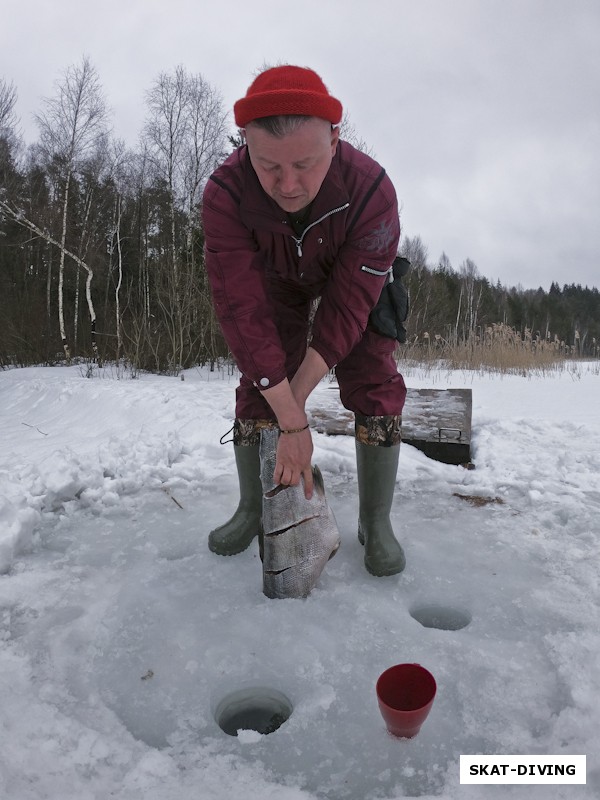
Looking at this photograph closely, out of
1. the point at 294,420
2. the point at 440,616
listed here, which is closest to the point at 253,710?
the point at 440,616

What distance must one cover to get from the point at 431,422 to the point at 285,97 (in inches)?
90.1

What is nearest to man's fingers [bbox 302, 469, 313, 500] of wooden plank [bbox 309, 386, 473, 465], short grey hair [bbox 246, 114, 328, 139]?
short grey hair [bbox 246, 114, 328, 139]

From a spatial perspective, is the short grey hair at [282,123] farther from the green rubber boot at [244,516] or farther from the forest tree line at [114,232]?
the forest tree line at [114,232]

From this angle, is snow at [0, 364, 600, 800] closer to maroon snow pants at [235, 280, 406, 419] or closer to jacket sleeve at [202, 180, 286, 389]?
maroon snow pants at [235, 280, 406, 419]

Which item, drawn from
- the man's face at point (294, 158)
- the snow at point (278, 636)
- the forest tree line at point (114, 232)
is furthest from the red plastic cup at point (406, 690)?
the forest tree line at point (114, 232)

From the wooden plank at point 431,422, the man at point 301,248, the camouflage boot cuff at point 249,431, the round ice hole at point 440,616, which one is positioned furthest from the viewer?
the wooden plank at point 431,422

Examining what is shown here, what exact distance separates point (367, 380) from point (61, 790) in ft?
4.19

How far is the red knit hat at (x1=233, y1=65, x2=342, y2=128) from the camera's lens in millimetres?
1106

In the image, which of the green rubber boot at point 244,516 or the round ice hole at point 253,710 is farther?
the green rubber boot at point 244,516

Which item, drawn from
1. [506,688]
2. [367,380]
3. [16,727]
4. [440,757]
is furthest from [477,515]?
[16,727]

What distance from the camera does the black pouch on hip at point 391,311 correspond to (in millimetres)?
1642

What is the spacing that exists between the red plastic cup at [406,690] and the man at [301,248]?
548 millimetres

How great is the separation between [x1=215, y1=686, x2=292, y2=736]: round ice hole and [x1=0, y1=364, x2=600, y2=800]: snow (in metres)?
0.02

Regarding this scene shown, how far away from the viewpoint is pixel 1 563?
5.10ft
